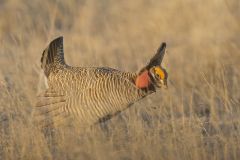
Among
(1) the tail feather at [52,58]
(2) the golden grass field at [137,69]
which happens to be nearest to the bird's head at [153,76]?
(2) the golden grass field at [137,69]

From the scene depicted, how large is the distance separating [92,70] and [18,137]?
1008 millimetres

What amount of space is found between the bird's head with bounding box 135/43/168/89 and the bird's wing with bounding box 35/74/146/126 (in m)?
0.09

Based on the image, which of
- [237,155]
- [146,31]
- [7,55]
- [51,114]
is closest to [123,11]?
[146,31]

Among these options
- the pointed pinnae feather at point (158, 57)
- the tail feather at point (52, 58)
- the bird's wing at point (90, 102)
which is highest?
the tail feather at point (52, 58)

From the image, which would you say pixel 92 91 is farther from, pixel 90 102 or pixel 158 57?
pixel 158 57

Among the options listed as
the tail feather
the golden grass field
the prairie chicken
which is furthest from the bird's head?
the tail feather

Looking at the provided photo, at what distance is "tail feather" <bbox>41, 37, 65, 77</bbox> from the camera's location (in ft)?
20.4

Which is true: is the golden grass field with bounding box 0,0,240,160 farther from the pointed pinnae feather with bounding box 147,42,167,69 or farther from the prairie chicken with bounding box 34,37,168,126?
the pointed pinnae feather with bounding box 147,42,167,69

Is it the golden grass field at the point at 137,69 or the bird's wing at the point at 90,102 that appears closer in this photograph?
the golden grass field at the point at 137,69

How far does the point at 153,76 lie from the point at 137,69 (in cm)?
226

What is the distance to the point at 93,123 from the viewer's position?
535cm

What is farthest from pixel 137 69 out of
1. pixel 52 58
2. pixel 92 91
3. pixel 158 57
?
pixel 92 91

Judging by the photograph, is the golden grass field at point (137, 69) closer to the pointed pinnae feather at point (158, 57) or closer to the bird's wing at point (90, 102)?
the bird's wing at point (90, 102)

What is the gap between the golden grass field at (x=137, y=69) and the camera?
4801 millimetres
